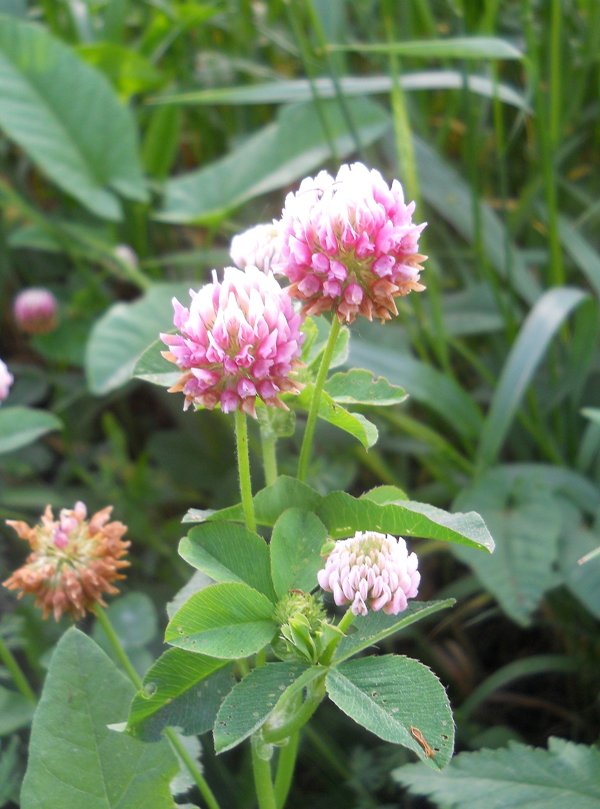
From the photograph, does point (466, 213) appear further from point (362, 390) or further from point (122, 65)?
point (362, 390)

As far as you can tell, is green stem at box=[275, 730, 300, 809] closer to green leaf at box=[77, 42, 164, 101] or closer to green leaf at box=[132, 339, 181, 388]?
green leaf at box=[132, 339, 181, 388]

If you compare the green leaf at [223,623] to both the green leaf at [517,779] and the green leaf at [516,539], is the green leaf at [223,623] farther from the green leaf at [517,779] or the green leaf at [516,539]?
the green leaf at [516,539]

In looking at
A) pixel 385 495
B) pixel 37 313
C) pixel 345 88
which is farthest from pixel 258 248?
pixel 37 313

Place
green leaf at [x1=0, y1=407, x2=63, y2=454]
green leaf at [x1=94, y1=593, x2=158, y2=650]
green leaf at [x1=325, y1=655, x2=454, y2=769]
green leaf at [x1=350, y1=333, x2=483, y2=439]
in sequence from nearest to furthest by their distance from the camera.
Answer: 1. green leaf at [x1=325, y1=655, x2=454, y2=769]
2. green leaf at [x1=94, y1=593, x2=158, y2=650]
3. green leaf at [x1=0, y1=407, x2=63, y2=454]
4. green leaf at [x1=350, y1=333, x2=483, y2=439]

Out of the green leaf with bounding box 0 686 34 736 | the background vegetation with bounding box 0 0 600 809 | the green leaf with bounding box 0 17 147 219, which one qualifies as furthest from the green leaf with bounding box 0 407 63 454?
the green leaf with bounding box 0 17 147 219

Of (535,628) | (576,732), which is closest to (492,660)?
(535,628)

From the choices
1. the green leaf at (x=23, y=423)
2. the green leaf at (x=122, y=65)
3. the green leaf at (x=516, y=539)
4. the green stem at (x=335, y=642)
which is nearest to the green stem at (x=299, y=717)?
the green stem at (x=335, y=642)
